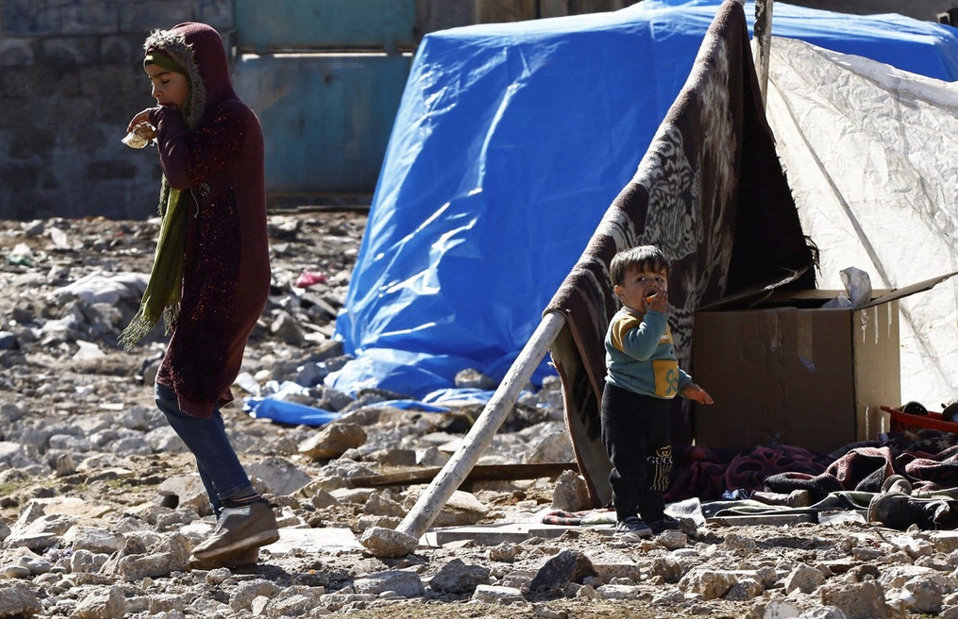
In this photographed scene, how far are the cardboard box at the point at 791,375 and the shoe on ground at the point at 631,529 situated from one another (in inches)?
40.1

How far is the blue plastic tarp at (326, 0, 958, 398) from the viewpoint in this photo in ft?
23.5

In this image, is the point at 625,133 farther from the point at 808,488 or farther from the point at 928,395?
the point at 808,488

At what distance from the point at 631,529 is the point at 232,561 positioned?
0.99 m

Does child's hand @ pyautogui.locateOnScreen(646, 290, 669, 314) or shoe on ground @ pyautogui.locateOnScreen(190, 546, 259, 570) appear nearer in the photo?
shoe on ground @ pyautogui.locateOnScreen(190, 546, 259, 570)

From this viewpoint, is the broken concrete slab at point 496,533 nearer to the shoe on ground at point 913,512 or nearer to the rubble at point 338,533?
the rubble at point 338,533

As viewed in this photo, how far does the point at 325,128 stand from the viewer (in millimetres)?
12062

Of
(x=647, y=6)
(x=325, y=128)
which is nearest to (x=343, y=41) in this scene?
(x=325, y=128)

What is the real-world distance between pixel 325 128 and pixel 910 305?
7500mm

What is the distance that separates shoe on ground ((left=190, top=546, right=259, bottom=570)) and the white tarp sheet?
9.40 feet

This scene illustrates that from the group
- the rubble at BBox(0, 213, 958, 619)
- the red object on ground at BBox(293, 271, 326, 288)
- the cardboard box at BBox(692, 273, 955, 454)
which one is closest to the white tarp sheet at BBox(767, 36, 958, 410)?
the cardboard box at BBox(692, 273, 955, 454)

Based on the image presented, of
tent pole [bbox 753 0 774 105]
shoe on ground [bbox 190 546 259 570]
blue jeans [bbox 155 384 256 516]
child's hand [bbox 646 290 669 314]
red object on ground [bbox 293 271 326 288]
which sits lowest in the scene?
red object on ground [bbox 293 271 326 288]

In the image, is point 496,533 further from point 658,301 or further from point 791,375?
point 791,375

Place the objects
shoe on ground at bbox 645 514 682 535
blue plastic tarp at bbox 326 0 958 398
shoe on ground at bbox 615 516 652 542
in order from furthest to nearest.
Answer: blue plastic tarp at bbox 326 0 958 398
shoe on ground at bbox 645 514 682 535
shoe on ground at bbox 615 516 652 542

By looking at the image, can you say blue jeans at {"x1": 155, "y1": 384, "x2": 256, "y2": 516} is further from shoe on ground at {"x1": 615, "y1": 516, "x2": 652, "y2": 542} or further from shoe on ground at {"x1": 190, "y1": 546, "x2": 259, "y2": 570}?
shoe on ground at {"x1": 615, "y1": 516, "x2": 652, "y2": 542}
